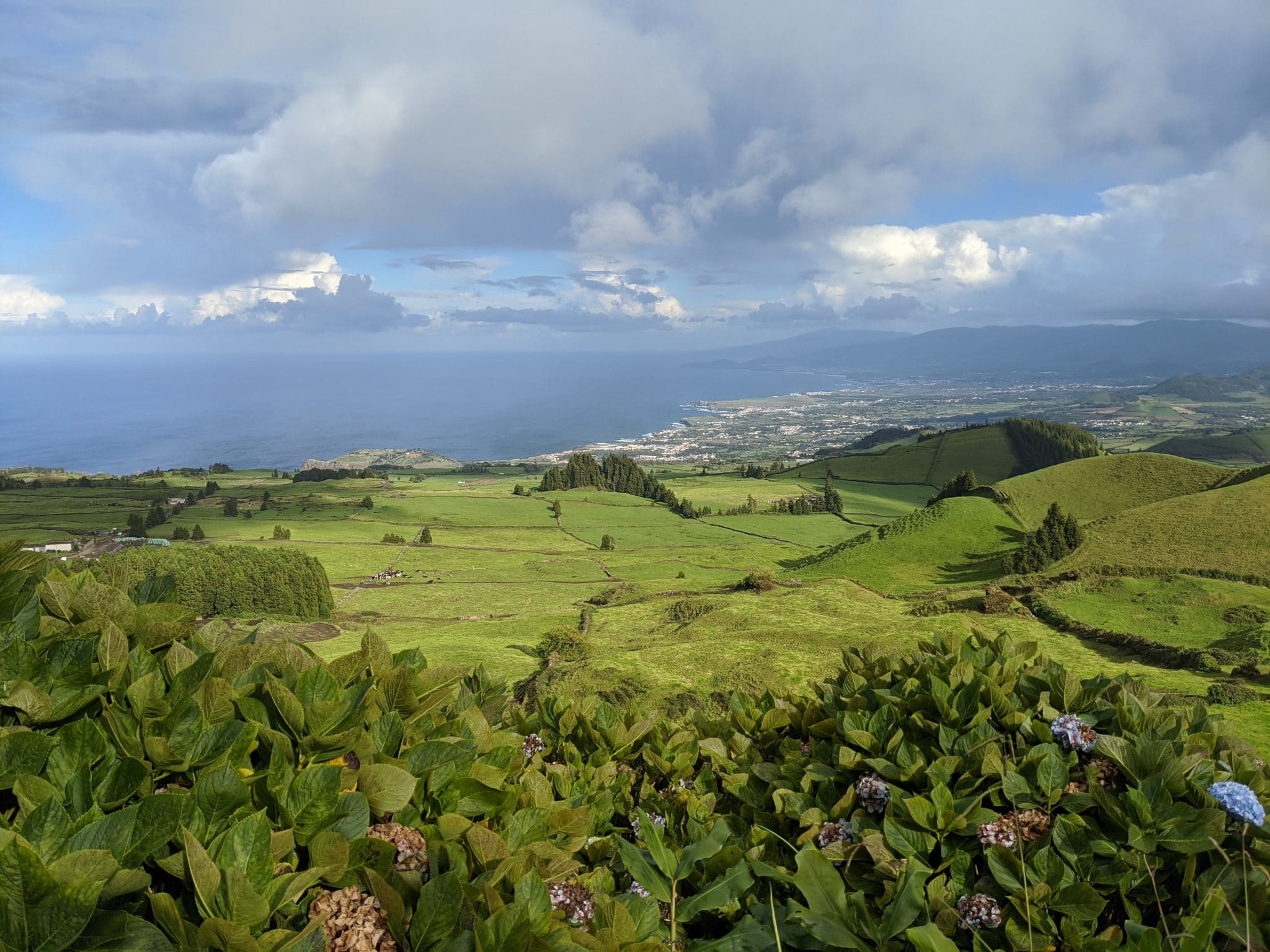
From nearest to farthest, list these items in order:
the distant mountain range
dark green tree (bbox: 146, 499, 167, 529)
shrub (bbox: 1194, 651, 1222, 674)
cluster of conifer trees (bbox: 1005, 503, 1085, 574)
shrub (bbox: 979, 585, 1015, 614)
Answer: shrub (bbox: 1194, 651, 1222, 674) → shrub (bbox: 979, 585, 1015, 614) → cluster of conifer trees (bbox: 1005, 503, 1085, 574) → dark green tree (bbox: 146, 499, 167, 529) → the distant mountain range

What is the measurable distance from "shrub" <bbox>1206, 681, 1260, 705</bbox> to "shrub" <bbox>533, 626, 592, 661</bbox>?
57.0ft

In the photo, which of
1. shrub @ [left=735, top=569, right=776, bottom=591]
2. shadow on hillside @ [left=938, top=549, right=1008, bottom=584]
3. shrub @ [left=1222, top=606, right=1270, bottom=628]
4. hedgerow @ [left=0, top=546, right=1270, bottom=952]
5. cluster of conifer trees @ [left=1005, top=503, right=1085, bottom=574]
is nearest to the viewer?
hedgerow @ [left=0, top=546, right=1270, bottom=952]

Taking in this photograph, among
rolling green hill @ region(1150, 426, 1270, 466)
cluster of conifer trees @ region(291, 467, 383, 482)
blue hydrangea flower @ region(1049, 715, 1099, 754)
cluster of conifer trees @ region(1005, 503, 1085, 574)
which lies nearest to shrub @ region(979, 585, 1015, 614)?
cluster of conifer trees @ region(1005, 503, 1085, 574)

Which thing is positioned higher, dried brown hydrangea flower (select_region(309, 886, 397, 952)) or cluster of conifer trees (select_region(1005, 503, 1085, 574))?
dried brown hydrangea flower (select_region(309, 886, 397, 952))

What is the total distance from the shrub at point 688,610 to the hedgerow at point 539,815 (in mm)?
24187

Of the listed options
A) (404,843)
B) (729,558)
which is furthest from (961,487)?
(404,843)

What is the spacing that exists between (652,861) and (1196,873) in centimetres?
203

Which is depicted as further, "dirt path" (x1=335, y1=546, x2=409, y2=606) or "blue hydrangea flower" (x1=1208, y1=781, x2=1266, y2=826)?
"dirt path" (x1=335, y1=546, x2=409, y2=606)

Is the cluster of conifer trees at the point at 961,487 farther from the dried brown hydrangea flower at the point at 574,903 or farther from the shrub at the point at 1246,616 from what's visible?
the dried brown hydrangea flower at the point at 574,903

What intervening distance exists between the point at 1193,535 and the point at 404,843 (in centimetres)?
4654

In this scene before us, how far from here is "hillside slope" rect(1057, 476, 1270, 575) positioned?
1308 inches

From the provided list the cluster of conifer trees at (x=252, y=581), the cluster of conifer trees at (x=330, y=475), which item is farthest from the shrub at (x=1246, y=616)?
the cluster of conifer trees at (x=330, y=475)

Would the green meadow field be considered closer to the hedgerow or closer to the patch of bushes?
the patch of bushes

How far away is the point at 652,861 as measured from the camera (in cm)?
261
